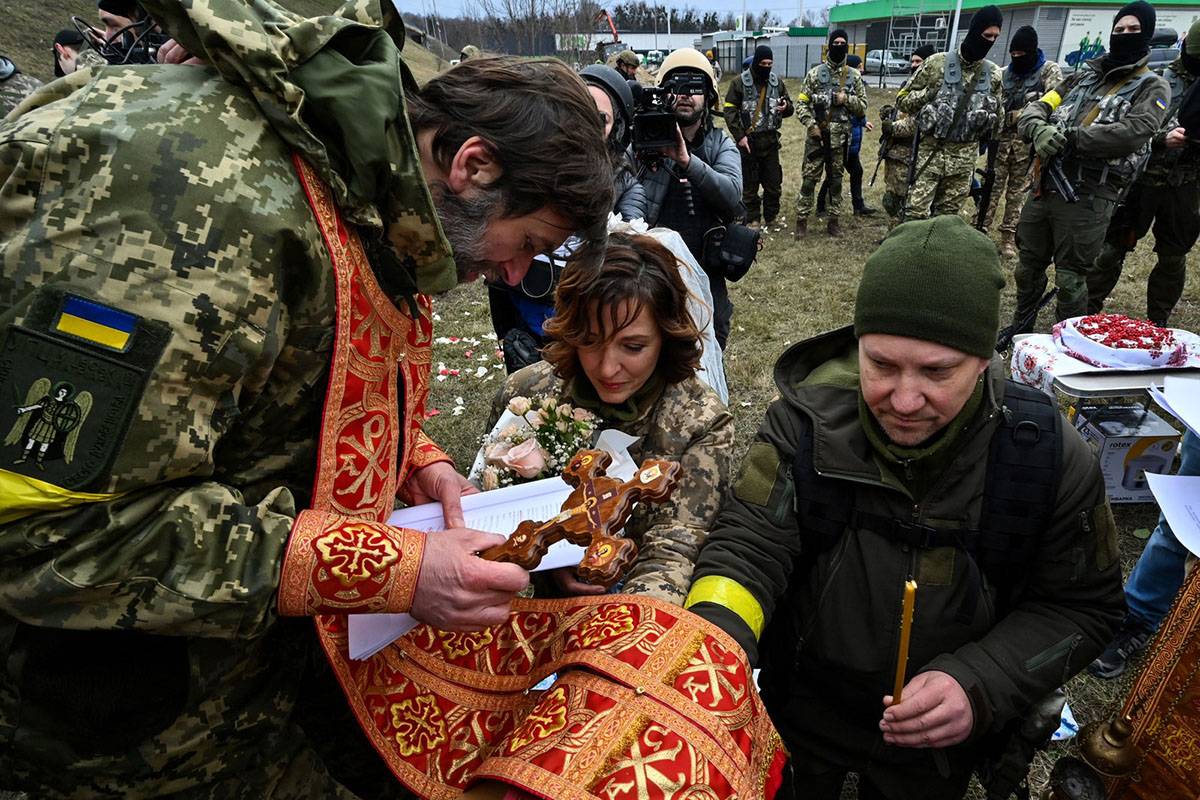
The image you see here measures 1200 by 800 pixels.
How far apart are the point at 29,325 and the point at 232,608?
20.4 inches

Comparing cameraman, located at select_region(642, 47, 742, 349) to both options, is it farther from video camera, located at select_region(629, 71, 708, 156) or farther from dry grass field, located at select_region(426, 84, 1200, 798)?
dry grass field, located at select_region(426, 84, 1200, 798)

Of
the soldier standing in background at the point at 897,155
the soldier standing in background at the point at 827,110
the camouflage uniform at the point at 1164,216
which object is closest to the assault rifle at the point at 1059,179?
the camouflage uniform at the point at 1164,216

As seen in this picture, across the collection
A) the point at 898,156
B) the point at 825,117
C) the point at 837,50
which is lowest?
the point at 898,156

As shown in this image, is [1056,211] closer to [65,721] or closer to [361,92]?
[361,92]

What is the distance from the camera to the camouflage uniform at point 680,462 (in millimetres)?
1794

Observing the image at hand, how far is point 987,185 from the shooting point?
8734 millimetres

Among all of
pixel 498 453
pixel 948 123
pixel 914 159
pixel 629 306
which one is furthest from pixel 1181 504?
pixel 914 159

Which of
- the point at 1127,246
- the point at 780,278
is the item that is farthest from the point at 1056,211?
the point at 780,278

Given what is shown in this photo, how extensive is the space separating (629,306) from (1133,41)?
544 centimetres

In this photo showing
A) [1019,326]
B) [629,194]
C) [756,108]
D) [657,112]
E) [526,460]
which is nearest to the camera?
[526,460]

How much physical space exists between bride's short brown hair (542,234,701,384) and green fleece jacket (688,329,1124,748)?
0.44 metres

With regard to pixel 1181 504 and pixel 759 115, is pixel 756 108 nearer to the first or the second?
pixel 759 115

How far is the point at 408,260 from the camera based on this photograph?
1.43 m

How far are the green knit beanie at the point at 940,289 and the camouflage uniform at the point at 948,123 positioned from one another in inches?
271
